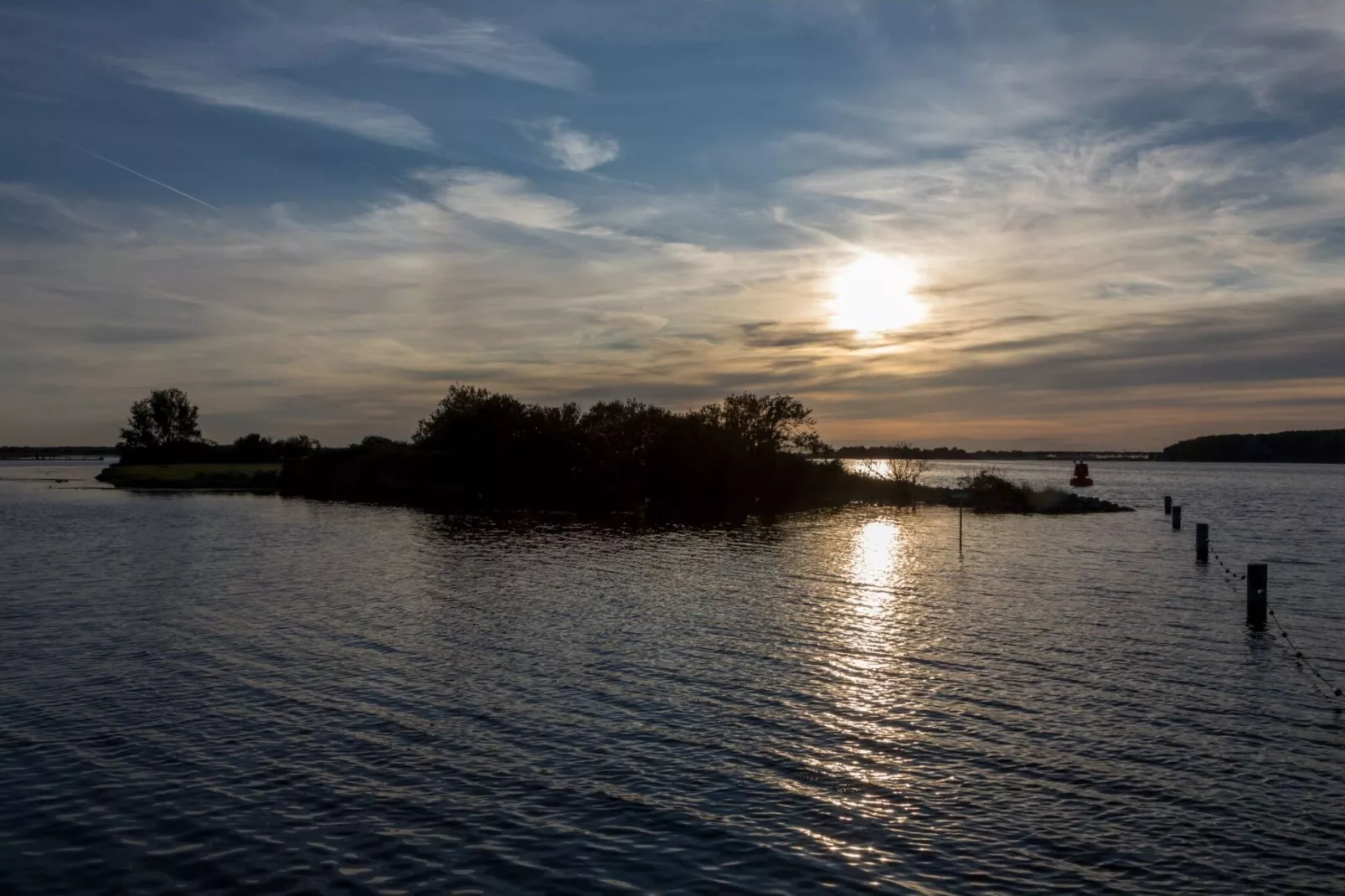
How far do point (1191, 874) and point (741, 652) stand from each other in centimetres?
1541

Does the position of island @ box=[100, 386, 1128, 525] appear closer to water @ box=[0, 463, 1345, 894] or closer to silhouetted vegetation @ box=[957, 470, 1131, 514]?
→ silhouetted vegetation @ box=[957, 470, 1131, 514]

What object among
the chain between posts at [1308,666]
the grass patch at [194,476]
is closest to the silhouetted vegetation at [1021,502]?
the chain between posts at [1308,666]

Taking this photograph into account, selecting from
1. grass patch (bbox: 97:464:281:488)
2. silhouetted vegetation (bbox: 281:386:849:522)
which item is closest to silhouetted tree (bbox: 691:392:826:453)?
silhouetted vegetation (bbox: 281:386:849:522)

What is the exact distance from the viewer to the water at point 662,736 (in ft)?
45.3

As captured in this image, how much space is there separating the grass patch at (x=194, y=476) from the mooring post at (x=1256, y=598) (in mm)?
136437

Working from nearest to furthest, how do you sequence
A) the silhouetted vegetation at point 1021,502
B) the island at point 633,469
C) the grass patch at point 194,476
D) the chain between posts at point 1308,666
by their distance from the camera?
the chain between posts at point 1308,666
the silhouetted vegetation at point 1021,502
the island at point 633,469
the grass patch at point 194,476

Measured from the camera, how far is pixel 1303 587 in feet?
138

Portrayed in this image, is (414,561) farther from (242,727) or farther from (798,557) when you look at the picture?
(242,727)

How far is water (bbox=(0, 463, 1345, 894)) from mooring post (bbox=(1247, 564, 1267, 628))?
2.34 ft

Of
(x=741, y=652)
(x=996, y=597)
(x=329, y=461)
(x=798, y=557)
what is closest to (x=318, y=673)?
(x=741, y=652)

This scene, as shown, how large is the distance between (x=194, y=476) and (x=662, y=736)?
154569mm

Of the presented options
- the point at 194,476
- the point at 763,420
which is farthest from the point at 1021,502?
the point at 194,476

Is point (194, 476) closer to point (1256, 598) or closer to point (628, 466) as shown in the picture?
point (628, 466)

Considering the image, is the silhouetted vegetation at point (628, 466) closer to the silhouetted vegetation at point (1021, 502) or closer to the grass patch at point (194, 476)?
the silhouetted vegetation at point (1021, 502)
